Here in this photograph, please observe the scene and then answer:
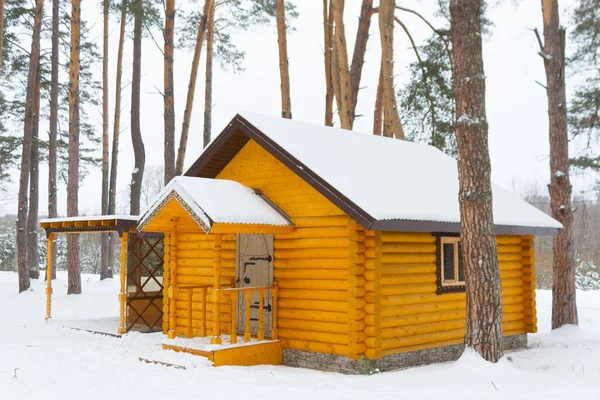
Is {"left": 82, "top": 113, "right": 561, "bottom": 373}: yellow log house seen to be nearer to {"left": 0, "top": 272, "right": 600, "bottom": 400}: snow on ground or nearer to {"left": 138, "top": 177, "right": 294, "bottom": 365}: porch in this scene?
{"left": 138, "top": 177, "right": 294, "bottom": 365}: porch

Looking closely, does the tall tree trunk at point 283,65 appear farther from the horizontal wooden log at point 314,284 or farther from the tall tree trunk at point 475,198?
the tall tree trunk at point 475,198

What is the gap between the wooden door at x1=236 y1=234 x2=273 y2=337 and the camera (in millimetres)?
11164

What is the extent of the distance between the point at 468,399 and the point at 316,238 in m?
3.62

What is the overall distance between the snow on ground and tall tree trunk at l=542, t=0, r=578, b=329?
4.28 feet

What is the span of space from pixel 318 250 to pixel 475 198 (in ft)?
8.79

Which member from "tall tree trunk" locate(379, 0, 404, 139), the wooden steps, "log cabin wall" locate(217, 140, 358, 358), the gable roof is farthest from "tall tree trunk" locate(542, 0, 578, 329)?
the wooden steps

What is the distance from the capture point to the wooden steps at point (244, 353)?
991 cm

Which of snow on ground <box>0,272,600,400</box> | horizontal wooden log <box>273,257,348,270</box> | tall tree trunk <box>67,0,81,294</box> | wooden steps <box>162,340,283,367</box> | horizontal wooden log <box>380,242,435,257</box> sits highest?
tall tree trunk <box>67,0,81,294</box>

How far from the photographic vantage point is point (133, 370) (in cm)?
980

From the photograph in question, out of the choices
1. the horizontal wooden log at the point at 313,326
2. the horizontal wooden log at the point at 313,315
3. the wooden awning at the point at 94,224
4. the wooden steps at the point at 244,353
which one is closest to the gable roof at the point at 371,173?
the horizontal wooden log at the point at 313,315

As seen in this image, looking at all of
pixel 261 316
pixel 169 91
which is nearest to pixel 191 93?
pixel 169 91

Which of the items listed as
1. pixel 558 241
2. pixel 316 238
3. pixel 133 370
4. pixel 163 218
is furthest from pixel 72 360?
pixel 558 241

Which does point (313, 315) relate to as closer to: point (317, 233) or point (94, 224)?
point (317, 233)

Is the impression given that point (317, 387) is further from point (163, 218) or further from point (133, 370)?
point (163, 218)
